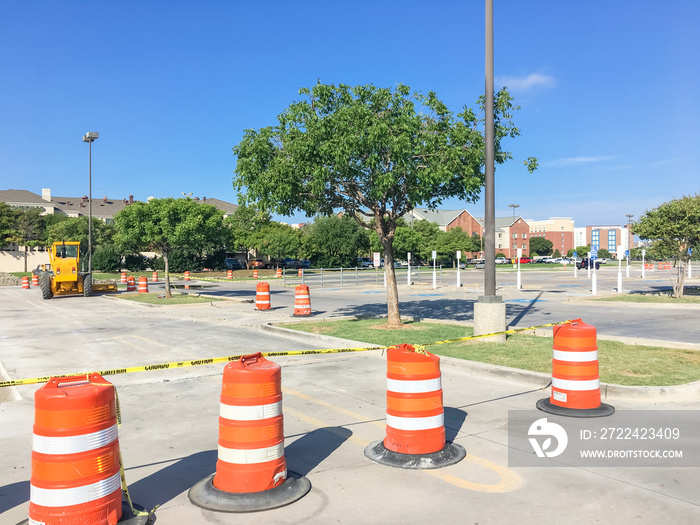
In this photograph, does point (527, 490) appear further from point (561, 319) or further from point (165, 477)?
point (561, 319)

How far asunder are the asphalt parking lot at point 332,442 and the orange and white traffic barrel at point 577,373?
0.59 metres

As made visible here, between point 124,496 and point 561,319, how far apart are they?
14.8 m

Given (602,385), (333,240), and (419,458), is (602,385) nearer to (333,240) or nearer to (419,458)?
(419,458)

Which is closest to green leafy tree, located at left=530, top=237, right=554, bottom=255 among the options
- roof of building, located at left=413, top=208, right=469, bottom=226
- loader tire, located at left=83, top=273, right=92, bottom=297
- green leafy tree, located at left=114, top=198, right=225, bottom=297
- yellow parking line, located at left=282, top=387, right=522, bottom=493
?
roof of building, located at left=413, top=208, right=469, bottom=226

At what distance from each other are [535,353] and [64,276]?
80.7 ft

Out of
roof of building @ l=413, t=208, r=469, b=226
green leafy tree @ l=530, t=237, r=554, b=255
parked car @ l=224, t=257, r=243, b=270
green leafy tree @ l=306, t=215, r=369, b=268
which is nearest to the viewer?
parked car @ l=224, t=257, r=243, b=270

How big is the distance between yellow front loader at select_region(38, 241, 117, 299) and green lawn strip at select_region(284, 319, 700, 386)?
707 inches

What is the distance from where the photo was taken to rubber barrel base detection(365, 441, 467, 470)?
5.23 m

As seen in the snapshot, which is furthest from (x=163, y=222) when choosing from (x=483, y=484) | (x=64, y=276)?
(x=483, y=484)

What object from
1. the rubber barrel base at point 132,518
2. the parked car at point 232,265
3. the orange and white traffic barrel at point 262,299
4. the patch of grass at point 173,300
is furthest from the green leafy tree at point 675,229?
the parked car at point 232,265

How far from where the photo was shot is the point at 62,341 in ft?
44.2

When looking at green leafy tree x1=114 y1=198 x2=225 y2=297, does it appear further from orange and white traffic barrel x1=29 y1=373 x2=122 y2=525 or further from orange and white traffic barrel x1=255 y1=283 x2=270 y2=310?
orange and white traffic barrel x1=29 y1=373 x2=122 y2=525

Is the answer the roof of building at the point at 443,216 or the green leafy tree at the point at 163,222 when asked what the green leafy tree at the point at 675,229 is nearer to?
the green leafy tree at the point at 163,222

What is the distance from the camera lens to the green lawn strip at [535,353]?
27.5ft
